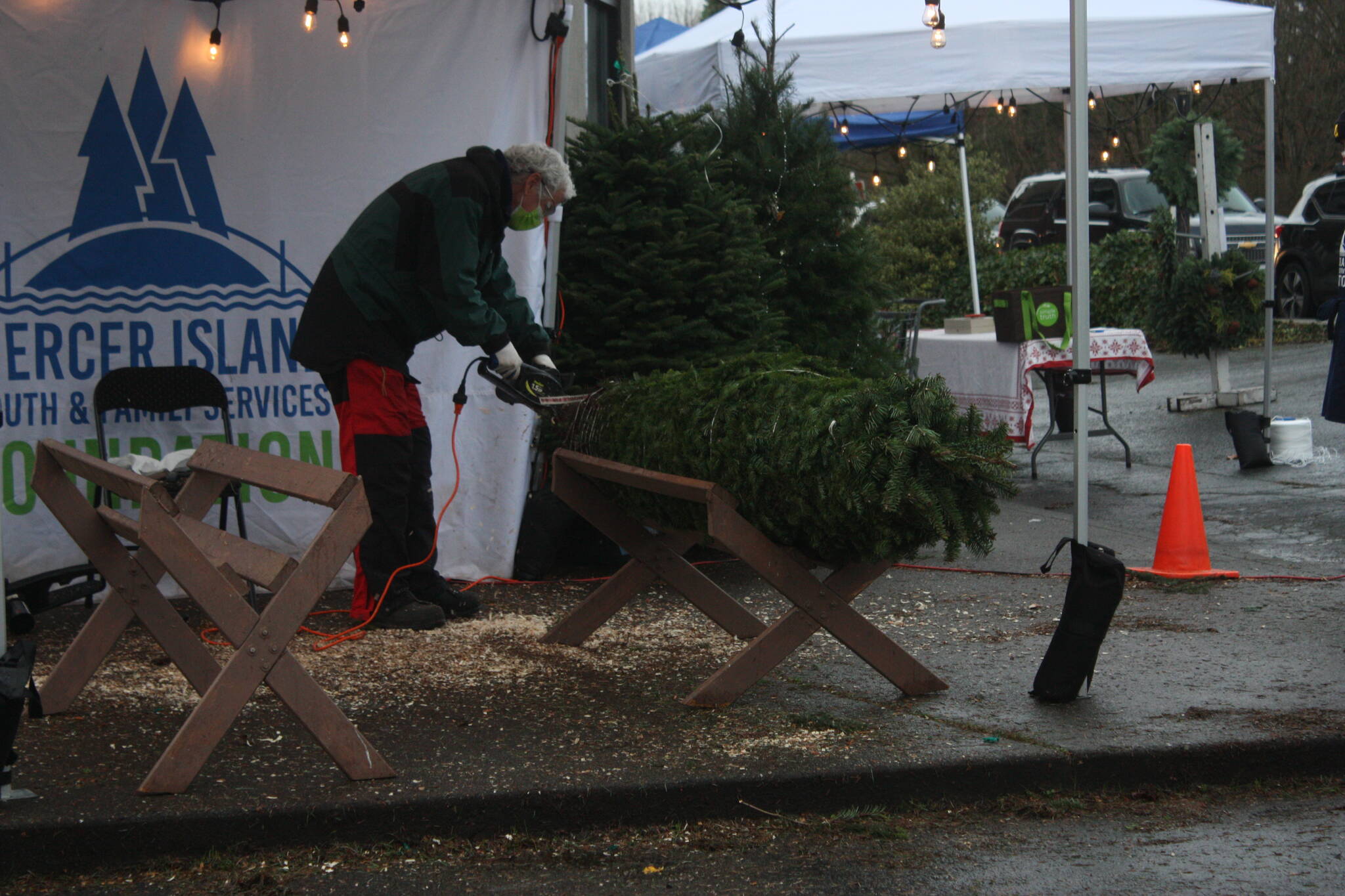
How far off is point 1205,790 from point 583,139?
13.8 feet

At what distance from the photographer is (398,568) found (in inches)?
212

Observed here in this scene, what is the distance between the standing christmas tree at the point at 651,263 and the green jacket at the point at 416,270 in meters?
0.96

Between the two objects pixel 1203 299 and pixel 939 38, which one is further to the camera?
pixel 1203 299

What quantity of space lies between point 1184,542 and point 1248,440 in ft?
10.9

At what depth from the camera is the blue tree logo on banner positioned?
5918mm

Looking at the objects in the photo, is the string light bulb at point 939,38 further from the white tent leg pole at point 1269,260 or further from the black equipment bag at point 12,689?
the black equipment bag at point 12,689

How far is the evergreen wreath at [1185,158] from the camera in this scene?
11906 millimetres

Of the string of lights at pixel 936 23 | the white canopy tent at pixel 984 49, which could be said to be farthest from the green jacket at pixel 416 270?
the white canopy tent at pixel 984 49

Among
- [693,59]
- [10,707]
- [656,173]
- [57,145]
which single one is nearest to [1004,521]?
[656,173]

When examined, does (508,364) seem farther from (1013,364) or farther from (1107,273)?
(1107,273)

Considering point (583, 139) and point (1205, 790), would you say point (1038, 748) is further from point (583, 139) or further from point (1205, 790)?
point (583, 139)

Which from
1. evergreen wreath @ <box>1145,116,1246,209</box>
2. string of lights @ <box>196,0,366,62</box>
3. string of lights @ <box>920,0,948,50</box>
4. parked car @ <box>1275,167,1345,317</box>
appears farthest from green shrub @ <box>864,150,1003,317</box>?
string of lights @ <box>196,0,366,62</box>

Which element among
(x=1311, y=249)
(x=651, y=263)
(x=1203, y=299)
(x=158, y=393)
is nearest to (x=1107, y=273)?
(x=1311, y=249)

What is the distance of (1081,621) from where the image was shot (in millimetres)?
4188
